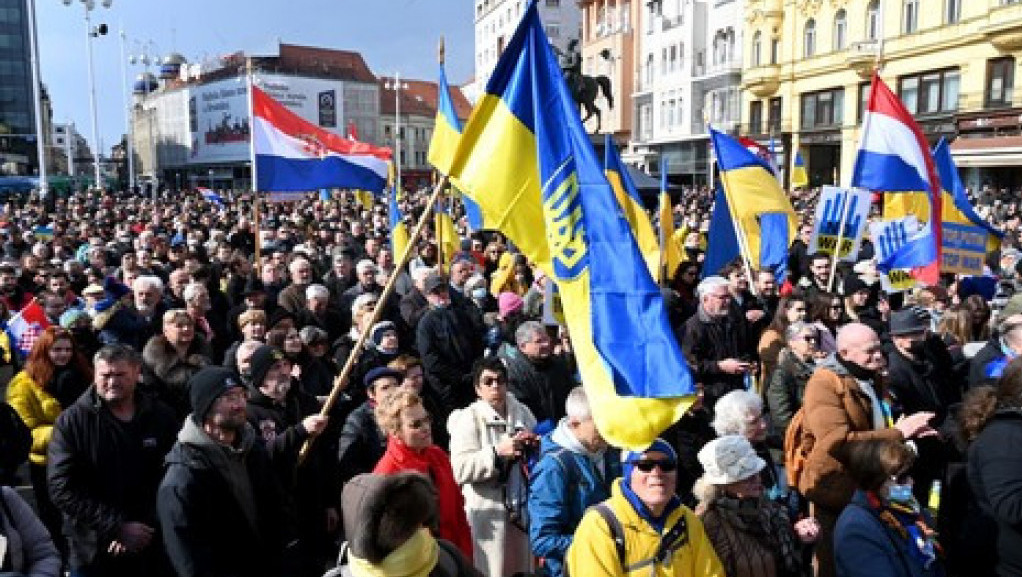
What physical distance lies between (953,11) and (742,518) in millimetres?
35600

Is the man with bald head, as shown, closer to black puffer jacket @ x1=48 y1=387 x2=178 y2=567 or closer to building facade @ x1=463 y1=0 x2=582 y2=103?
black puffer jacket @ x1=48 y1=387 x2=178 y2=567

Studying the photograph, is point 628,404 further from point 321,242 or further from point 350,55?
point 350,55

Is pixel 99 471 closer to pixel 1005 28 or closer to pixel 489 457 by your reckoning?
pixel 489 457

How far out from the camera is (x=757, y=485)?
318 centimetres

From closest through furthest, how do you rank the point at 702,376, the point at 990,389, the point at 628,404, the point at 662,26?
the point at 628,404 → the point at 990,389 → the point at 702,376 → the point at 662,26

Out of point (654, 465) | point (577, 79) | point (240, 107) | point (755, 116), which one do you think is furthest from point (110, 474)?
point (240, 107)

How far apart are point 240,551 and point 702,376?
3.27m

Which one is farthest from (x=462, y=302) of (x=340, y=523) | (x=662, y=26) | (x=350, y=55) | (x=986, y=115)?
(x=350, y=55)

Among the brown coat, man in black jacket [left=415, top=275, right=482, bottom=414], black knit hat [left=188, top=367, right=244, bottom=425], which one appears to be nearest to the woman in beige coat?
black knit hat [left=188, top=367, right=244, bottom=425]

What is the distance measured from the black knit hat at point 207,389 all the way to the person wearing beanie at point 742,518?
6.40 feet

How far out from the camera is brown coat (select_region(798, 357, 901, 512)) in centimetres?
360

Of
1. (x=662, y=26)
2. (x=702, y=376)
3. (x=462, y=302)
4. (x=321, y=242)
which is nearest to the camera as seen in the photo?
(x=702, y=376)

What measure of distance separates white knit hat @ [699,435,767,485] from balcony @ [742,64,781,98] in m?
42.6

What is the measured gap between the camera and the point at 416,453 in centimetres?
358
